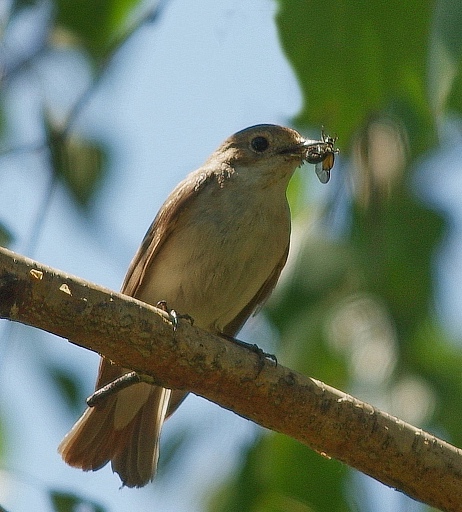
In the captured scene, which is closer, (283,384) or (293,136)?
(283,384)

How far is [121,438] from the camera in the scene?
4988 millimetres

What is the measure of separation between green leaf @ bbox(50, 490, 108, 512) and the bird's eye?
2876 millimetres

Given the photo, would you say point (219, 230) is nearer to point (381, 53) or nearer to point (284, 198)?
point (284, 198)

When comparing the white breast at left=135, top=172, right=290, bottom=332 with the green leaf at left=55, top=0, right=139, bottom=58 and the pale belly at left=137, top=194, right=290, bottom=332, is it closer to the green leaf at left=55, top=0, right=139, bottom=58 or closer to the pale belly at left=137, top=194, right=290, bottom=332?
the pale belly at left=137, top=194, right=290, bottom=332

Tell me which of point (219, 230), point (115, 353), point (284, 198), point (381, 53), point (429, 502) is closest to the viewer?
point (381, 53)

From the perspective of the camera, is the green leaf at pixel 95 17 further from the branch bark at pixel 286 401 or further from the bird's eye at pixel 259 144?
the bird's eye at pixel 259 144

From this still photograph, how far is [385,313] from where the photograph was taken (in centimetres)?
390

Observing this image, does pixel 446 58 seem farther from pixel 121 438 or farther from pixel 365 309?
pixel 121 438

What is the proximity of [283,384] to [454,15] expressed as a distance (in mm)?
1629

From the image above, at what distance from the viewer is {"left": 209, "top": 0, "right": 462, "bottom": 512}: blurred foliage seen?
3.45 m

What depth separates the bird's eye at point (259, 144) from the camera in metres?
5.34

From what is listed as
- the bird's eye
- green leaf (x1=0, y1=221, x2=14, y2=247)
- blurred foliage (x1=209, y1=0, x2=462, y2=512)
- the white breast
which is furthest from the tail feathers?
green leaf (x1=0, y1=221, x2=14, y2=247)

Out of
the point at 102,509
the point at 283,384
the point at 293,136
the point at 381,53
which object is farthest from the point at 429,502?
the point at 293,136

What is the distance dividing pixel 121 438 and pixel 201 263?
1.12 meters
